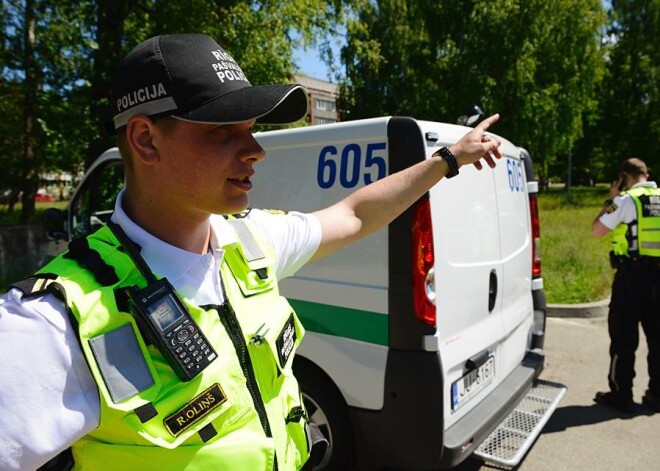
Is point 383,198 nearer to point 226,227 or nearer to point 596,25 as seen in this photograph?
point 226,227

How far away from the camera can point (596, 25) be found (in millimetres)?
19125

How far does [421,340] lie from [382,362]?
238 mm

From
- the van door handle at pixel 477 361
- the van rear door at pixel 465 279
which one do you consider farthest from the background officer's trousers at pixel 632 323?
the van door handle at pixel 477 361

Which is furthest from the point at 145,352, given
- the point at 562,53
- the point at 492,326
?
the point at 562,53

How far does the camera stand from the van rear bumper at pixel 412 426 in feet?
8.36

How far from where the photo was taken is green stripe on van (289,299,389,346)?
2676mm

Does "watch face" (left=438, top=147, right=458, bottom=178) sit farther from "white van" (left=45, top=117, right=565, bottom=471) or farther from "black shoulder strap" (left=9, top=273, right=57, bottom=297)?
"black shoulder strap" (left=9, top=273, right=57, bottom=297)

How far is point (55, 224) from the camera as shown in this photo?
14.9 feet

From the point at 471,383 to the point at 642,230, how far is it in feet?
7.55

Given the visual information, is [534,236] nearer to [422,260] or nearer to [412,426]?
[422,260]

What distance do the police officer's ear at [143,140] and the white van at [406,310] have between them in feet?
5.15

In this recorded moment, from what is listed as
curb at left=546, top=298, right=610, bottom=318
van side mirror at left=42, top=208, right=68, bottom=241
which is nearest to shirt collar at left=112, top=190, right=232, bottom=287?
van side mirror at left=42, top=208, right=68, bottom=241

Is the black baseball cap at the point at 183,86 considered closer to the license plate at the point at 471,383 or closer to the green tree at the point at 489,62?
the license plate at the point at 471,383

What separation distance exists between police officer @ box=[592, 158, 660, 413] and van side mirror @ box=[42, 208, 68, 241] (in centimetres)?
473
